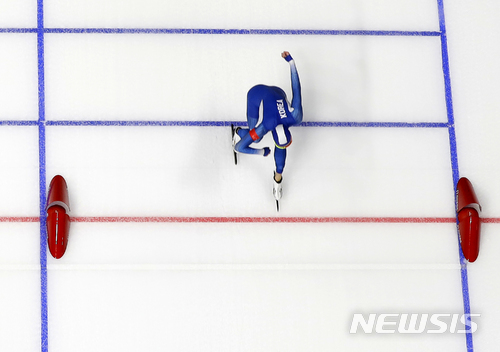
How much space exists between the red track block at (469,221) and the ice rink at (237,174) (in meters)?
0.11

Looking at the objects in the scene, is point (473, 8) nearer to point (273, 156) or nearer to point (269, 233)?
point (273, 156)

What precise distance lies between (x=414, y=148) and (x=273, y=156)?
3.77 feet

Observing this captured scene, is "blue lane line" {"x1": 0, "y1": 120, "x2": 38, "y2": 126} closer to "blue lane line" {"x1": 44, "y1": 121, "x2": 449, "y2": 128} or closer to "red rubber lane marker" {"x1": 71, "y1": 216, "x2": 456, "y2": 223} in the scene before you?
"blue lane line" {"x1": 44, "y1": 121, "x2": 449, "y2": 128}

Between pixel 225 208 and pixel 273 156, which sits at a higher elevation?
pixel 273 156

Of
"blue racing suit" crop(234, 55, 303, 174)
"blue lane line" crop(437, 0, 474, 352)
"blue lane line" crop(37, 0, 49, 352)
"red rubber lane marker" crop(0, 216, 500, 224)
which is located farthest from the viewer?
"blue lane line" crop(437, 0, 474, 352)

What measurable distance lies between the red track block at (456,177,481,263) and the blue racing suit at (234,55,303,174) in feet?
4.87

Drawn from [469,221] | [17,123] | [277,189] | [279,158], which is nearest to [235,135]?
[279,158]

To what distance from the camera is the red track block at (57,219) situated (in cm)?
472

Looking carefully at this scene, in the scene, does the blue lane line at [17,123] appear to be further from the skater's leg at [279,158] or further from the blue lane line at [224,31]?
the skater's leg at [279,158]

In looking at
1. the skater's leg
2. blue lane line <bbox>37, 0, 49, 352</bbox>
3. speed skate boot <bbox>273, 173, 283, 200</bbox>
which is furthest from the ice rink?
the skater's leg

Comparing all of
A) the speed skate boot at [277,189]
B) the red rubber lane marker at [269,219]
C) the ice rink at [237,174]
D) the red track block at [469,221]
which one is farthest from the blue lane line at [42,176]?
the red track block at [469,221]

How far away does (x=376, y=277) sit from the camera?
499 centimetres

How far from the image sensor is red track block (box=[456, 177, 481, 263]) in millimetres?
4914

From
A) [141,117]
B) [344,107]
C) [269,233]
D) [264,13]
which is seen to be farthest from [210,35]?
[269,233]
